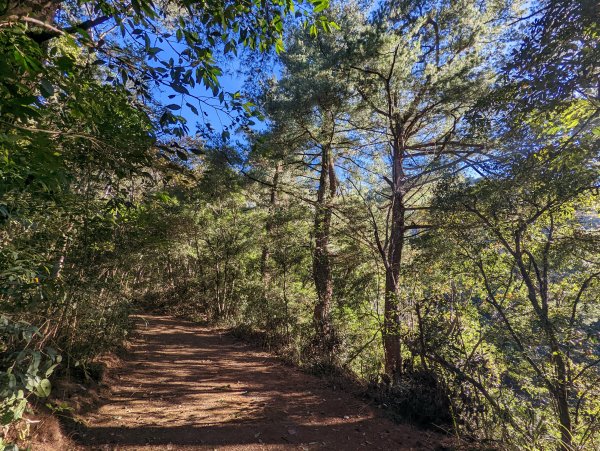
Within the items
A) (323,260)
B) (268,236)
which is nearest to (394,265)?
(323,260)

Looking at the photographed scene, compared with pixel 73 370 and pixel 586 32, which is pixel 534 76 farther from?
pixel 73 370

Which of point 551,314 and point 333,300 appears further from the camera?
point 333,300

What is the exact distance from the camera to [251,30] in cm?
213

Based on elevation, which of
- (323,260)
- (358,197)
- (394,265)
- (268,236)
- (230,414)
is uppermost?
(358,197)

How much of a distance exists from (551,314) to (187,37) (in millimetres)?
5685

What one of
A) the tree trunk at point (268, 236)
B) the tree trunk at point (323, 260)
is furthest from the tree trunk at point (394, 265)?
the tree trunk at point (268, 236)

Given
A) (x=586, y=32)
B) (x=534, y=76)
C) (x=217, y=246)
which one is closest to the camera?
(x=586, y=32)

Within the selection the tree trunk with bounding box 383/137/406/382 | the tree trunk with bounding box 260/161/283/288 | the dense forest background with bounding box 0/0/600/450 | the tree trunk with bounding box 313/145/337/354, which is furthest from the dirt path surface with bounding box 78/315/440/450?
the tree trunk with bounding box 260/161/283/288

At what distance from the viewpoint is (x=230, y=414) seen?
3992mm

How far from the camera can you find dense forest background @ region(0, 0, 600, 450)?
6.16 ft

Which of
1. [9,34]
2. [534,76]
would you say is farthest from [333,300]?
[9,34]

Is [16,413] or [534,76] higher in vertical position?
[534,76]

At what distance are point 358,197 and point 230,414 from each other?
236 inches

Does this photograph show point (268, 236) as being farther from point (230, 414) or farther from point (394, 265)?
point (230, 414)
